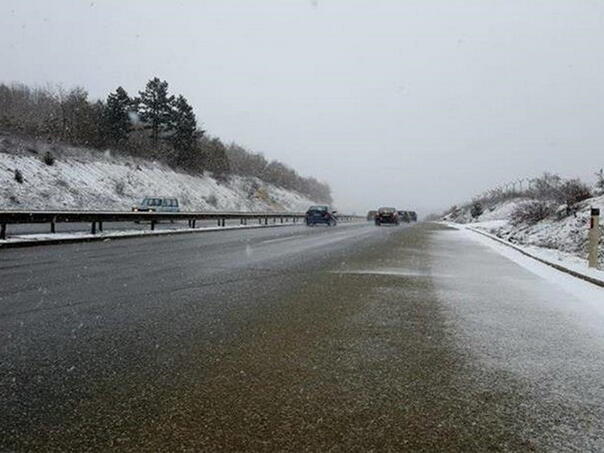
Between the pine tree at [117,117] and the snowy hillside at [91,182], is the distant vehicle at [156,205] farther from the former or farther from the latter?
the pine tree at [117,117]

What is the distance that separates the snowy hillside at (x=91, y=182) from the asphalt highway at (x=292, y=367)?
32818mm

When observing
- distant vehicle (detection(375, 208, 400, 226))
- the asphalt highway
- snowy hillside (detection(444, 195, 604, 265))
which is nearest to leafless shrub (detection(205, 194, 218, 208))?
distant vehicle (detection(375, 208, 400, 226))

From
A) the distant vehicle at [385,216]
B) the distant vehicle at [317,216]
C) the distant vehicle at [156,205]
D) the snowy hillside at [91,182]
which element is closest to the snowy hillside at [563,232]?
the distant vehicle at [317,216]

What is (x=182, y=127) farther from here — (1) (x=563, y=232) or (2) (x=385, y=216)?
(1) (x=563, y=232)

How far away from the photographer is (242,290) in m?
8.13

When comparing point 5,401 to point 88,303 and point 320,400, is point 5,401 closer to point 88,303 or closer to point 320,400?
point 320,400

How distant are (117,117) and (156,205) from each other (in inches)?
1016

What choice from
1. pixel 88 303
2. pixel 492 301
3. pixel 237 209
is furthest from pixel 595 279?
pixel 237 209

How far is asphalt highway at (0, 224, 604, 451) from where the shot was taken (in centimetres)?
295

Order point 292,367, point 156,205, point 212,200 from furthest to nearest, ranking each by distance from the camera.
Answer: point 212,200, point 156,205, point 292,367

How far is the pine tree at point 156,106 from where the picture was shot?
2562 inches

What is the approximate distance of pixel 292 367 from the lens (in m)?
4.22

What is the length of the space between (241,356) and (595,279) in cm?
805

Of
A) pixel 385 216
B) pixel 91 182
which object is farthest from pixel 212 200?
pixel 385 216
